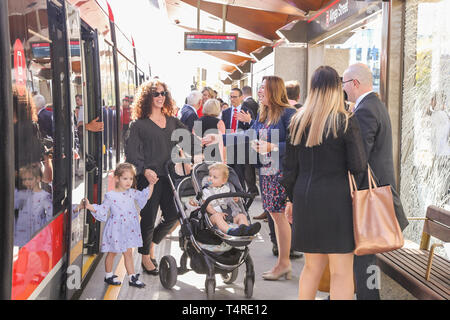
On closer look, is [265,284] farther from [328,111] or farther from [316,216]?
[328,111]

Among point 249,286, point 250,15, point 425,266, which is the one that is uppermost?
point 250,15

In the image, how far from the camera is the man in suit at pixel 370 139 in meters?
3.88

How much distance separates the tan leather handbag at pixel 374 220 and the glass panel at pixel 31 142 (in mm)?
1925

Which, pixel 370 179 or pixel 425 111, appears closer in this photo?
pixel 370 179

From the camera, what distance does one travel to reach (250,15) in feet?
51.4

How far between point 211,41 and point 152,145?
376 inches

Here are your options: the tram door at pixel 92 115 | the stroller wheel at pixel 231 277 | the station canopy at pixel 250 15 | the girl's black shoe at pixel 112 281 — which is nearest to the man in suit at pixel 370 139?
the stroller wheel at pixel 231 277

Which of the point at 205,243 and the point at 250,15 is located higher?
the point at 250,15

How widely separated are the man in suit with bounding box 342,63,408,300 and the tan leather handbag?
17 centimetres

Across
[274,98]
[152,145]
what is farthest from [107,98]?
[274,98]

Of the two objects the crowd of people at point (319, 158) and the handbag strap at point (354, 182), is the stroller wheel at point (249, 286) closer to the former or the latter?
the crowd of people at point (319, 158)

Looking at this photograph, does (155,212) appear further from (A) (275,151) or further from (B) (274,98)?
(B) (274,98)

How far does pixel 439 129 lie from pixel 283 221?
196cm

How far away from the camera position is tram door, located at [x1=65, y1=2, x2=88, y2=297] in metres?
4.17
